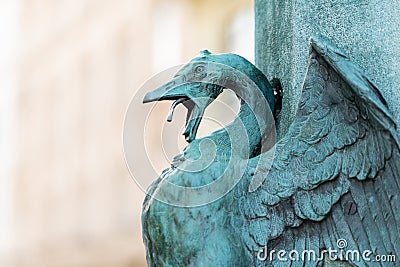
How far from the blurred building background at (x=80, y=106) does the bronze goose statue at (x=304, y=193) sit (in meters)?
10.1

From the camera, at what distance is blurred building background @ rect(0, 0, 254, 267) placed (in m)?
17.1

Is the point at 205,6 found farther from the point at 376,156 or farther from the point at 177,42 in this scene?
the point at 376,156

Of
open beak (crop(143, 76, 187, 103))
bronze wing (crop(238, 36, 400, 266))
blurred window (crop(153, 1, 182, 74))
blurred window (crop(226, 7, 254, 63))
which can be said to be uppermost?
blurred window (crop(153, 1, 182, 74))

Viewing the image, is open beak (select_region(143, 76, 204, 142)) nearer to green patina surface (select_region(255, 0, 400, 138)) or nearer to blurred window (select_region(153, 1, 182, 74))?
green patina surface (select_region(255, 0, 400, 138))

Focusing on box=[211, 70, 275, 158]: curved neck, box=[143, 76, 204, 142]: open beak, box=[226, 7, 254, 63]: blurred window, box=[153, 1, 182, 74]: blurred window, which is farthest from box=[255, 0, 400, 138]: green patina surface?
box=[153, 1, 182, 74]: blurred window

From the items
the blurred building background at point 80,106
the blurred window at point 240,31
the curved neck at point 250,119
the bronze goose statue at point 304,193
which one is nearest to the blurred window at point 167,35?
the blurred building background at point 80,106

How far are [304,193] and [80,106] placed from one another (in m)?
20.7

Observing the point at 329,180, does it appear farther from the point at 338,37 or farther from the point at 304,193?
the point at 338,37

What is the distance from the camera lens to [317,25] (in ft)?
9.82

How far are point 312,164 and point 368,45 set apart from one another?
1.31 feet

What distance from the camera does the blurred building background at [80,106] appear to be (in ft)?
56.2

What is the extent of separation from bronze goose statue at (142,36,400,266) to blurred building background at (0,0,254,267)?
399 inches

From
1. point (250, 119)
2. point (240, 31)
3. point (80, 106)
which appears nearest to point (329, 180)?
point (250, 119)

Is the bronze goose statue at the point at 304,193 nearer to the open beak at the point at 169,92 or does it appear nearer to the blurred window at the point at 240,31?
the open beak at the point at 169,92
